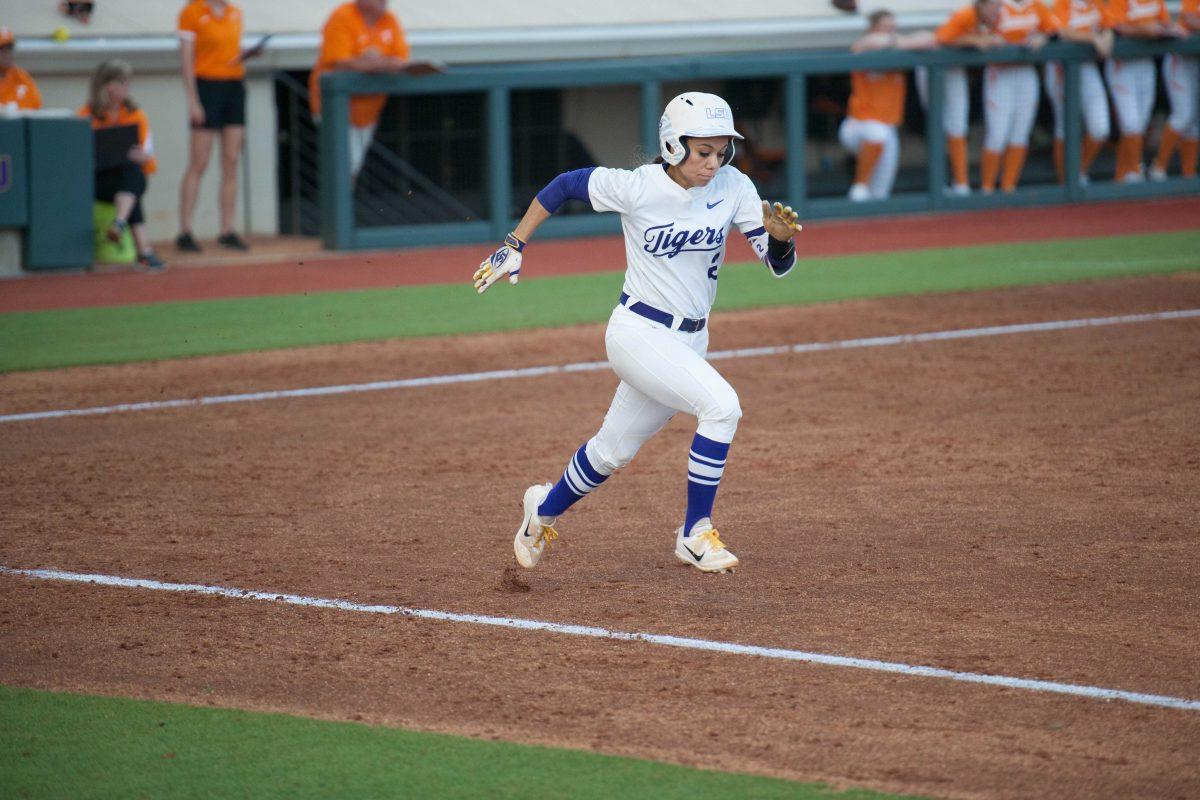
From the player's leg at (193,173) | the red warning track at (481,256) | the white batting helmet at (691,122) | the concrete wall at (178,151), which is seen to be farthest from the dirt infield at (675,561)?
the concrete wall at (178,151)

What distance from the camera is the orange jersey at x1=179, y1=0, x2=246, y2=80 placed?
46.5ft

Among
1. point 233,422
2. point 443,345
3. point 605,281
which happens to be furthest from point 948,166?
point 233,422

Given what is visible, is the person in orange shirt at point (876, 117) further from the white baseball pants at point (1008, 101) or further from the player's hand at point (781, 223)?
Result: the player's hand at point (781, 223)

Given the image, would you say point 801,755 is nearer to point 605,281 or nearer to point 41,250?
point 605,281

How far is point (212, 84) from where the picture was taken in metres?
14.4

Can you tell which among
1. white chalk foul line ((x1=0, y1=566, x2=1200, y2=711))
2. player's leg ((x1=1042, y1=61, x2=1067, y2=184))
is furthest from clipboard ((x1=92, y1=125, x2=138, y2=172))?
player's leg ((x1=1042, y1=61, x2=1067, y2=184))

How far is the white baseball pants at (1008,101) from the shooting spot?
17.0 metres

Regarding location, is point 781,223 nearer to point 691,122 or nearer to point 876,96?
point 691,122

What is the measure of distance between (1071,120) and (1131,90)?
89 centimetres

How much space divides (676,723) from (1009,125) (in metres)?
14.1

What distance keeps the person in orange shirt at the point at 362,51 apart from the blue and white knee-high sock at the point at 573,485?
31.8ft

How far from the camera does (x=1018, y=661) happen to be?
4824 mm

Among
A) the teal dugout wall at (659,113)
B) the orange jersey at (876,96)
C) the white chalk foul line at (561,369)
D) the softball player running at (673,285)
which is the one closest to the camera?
the softball player running at (673,285)

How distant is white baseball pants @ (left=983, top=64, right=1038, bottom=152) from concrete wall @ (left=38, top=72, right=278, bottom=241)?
7638 mm
